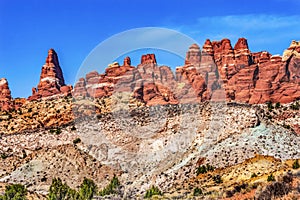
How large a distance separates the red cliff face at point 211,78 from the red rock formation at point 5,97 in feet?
71.7

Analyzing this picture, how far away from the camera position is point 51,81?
578 ft

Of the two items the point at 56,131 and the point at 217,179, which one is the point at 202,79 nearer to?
the point at 56,131

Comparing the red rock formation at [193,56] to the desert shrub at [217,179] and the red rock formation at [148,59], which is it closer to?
the red rock formation at [148,59]

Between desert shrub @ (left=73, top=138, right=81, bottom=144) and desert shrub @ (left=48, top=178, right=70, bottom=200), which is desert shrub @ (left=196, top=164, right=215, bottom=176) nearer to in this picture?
desert shrub @ (left=48, top=178, right=70, bottom=200)

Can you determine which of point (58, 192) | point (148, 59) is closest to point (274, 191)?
point (58, 192)

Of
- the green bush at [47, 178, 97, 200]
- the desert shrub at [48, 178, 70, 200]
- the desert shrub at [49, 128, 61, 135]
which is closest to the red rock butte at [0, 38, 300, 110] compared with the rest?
the desert shrub at [49, 128, 61, 135]

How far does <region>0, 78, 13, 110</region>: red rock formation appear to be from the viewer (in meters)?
159

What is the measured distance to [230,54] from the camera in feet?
557

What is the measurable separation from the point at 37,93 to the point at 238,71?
224 ft

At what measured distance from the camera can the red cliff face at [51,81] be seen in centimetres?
17088

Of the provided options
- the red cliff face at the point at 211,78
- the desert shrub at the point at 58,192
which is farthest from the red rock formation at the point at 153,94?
the desert shrub at the point at 58,192

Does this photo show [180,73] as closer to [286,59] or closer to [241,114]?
[286,59]

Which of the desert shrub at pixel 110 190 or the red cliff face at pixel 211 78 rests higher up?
the red cliff face at pixel 211 78

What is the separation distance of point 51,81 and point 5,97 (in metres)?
17.8
